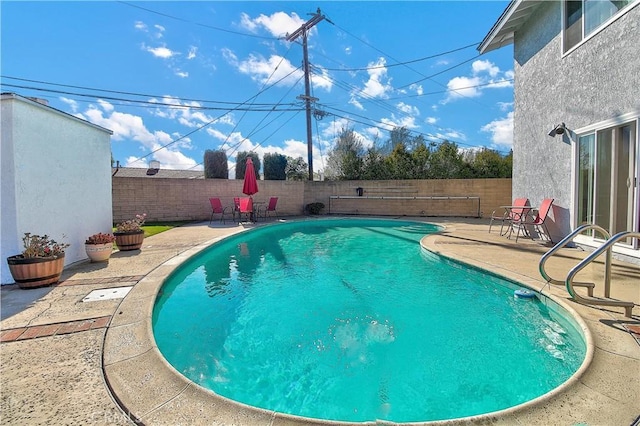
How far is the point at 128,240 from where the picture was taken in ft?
22.0

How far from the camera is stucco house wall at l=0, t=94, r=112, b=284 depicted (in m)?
4.38

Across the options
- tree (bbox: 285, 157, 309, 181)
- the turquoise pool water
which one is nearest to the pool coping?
the turquoise pool water

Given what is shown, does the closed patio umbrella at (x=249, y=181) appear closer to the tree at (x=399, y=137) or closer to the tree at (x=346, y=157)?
the tree at (x=346, y=157)

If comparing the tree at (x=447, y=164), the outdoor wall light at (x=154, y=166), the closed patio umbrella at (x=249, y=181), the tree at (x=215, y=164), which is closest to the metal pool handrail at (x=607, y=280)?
the closed patio umbrella at (x=249, y=181)

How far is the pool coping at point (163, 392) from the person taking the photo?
5.92 ft

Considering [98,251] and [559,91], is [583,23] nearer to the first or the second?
[559,91]

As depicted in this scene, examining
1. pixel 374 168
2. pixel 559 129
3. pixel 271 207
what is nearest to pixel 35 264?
pixel 271 207

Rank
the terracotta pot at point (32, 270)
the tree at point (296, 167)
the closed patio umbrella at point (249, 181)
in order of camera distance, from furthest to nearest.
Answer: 1. the tree at point (296, 167)
2. the closed patio umbrella at point (249, 181)
3. the terracotta pot at point (32, 270)

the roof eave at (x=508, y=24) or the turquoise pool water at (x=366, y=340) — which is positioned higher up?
the roof eave at (x=508, y=24)

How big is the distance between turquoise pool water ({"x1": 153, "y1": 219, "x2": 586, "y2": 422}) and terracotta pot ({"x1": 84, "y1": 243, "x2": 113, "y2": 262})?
1.50 meters

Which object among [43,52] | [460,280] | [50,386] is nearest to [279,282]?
Answer: [460,280]

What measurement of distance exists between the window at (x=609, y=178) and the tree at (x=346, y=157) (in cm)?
1162

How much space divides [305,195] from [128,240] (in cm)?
988

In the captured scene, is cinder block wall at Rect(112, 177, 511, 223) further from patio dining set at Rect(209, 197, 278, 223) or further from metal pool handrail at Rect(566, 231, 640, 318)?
metal pool handrail at Rect(566, 231, 640, 318)
